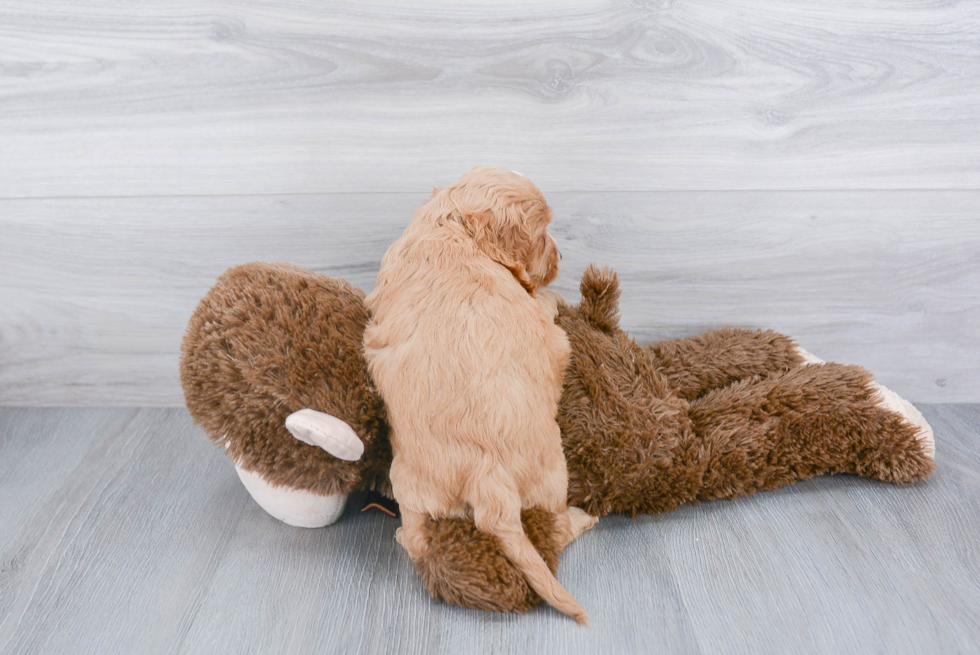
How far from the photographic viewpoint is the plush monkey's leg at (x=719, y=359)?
1162 millimetres

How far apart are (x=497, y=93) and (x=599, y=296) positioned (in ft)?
1.31

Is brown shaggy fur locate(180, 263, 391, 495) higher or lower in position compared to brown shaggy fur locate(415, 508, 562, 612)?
higher

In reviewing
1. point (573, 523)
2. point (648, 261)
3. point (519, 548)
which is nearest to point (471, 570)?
point (519, 548)

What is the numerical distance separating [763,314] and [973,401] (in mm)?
491

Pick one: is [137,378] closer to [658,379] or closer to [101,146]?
[101,146]

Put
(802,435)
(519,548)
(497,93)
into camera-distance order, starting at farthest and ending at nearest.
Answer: (497,93), (802,435), (519,548)

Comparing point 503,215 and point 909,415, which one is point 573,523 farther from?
point 909,415

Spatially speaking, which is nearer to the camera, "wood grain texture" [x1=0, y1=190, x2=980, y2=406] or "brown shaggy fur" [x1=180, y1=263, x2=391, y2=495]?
"brown shaggy fur" [x1=180, y1=263, x2=391, y2=495]

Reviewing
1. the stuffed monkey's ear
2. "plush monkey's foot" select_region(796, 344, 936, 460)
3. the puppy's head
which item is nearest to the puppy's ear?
the puppy's head

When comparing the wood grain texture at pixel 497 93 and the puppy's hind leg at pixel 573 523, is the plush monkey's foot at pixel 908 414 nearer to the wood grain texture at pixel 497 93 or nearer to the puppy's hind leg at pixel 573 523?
the wood grain texture at pixel 497 93

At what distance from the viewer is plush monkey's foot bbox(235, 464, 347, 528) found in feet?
3.20

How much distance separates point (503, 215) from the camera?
3.01 ft

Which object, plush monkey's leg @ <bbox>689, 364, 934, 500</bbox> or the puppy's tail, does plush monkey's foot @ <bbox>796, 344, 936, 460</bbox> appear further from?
the puppy's tail

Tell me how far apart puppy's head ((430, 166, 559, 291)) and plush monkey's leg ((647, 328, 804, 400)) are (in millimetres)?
323
